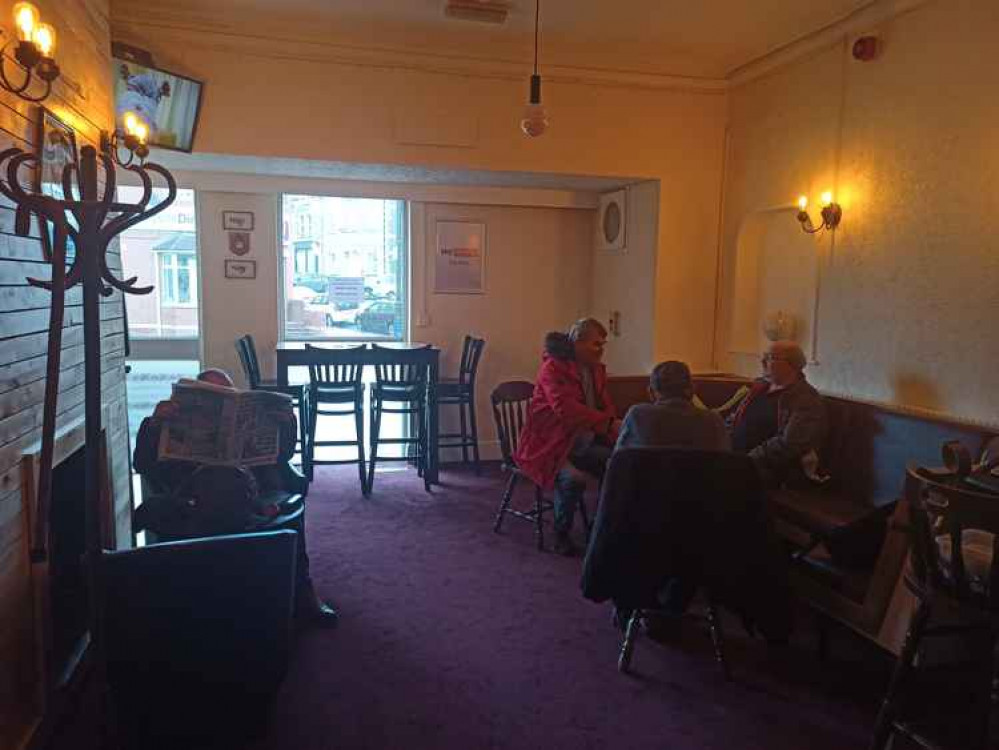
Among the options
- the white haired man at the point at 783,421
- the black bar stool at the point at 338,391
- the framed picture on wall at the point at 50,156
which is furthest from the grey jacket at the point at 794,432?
the framed picture on wall at the point at 50,156

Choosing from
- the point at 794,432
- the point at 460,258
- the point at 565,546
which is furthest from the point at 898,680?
the point at 460,258

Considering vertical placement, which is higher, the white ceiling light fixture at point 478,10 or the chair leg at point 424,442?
the white ceiling light fixture at point 478,10

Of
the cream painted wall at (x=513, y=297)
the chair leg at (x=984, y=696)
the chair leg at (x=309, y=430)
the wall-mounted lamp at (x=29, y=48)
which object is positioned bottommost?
the chair leg at (x=984, y=696)

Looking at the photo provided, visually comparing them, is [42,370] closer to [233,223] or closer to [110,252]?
[110,252]

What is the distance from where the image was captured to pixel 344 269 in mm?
5859

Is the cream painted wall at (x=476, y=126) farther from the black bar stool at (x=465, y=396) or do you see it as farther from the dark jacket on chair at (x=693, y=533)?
the dark jacket on chair at (x=693, y=533)

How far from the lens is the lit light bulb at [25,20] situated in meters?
2.03

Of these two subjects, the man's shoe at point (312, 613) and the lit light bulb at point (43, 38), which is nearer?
the lit light bulb at point (43, 38)

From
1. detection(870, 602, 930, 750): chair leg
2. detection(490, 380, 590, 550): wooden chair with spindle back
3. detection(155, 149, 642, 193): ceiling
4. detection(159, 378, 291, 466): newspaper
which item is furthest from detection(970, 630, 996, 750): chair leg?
detection(155, 149, 642, 193): ceiling

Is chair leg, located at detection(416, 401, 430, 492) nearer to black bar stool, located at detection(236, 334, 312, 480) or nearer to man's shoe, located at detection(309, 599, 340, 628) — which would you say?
black bar stool, located at detection(236, 334, 312, 480)

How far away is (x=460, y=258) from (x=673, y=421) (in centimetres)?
325

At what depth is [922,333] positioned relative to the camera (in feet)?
11.5

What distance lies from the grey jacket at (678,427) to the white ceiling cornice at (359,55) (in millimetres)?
2622

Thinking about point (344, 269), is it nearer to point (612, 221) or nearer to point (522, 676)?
point (612, 221)
